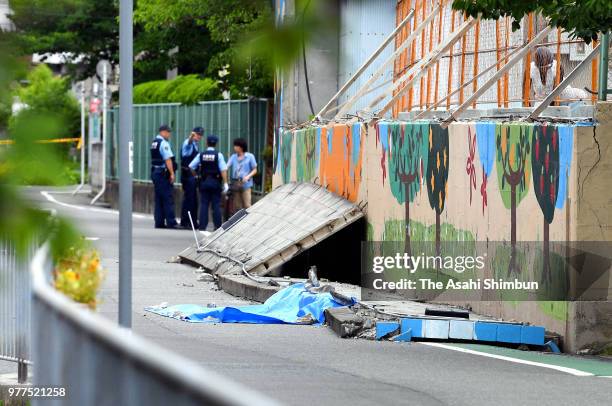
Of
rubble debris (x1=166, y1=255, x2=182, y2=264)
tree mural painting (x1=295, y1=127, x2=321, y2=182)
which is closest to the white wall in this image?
rubble debris (x1=166, y1=255, x2=182, y2=264)

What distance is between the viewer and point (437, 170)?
15.6m

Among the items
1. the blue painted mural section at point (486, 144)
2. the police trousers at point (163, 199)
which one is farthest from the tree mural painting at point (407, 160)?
the police trousers at point (163, 199)

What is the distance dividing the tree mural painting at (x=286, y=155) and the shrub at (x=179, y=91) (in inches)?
228

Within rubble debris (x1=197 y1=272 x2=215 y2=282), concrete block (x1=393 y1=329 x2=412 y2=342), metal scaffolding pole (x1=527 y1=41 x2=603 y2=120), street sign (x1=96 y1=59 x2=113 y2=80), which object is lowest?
rubble debris (x1=197 y1=272 x2=215 y2=282)

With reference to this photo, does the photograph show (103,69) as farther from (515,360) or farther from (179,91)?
(515,360)

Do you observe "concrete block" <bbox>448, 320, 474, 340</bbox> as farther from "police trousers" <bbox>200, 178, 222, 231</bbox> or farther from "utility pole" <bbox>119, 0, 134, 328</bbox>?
"police trousers" <bbox>200, 178, 222, 231</bbox>

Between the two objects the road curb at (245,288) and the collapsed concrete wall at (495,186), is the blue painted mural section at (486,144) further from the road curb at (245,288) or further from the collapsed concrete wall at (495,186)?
the road curb at (245,288)

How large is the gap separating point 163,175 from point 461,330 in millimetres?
15416

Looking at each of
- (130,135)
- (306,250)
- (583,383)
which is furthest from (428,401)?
(306,250)

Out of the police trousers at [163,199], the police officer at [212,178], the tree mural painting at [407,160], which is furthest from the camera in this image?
the police trousers at [163,199]

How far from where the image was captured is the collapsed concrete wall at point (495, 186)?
476 inches

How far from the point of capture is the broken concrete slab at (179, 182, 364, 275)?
1720 centimetres

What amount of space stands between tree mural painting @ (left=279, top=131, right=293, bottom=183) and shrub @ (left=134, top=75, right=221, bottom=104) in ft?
19.0

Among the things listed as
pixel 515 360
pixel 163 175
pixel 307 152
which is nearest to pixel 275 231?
pixel 307 152
